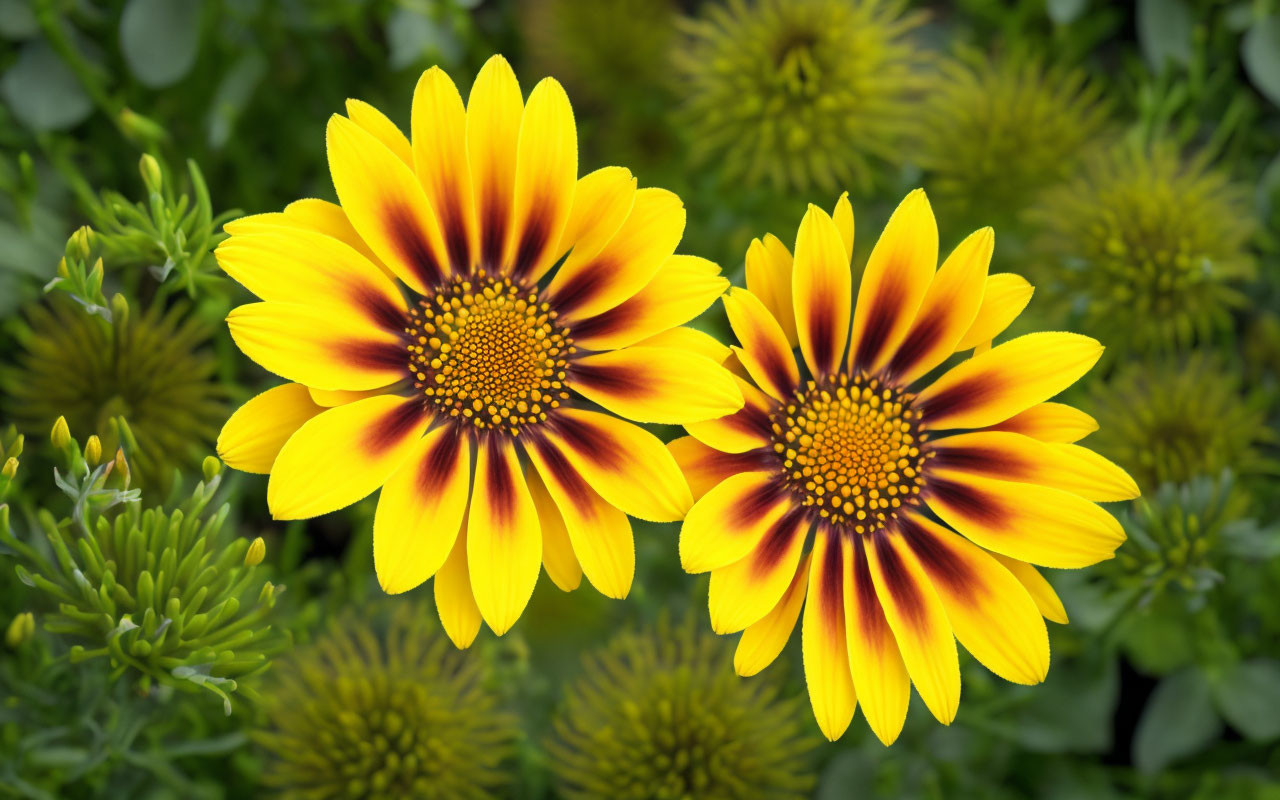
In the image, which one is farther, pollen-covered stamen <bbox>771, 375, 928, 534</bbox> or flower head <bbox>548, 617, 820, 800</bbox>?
flower head <bbox>548, 617, 820, 800</bbox>

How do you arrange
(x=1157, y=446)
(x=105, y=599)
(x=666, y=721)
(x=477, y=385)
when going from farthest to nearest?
(x=1157, y=446), (x=666, y=721), (x=477, y=385), (x=105, y=599)

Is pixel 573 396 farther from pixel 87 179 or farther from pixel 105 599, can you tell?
pixel 87 179

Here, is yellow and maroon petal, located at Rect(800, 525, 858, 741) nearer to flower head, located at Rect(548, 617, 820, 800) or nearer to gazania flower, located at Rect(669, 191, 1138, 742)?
gazania flower, located at Rect(669, 191, 1138, 742)

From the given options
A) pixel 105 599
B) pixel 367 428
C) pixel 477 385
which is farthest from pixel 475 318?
pixel 105 599

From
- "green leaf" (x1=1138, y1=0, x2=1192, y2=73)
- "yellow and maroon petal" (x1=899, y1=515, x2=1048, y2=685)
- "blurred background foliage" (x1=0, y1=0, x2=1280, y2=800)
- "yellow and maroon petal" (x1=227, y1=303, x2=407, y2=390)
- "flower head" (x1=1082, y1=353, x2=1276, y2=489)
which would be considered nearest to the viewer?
"yellow and maroon petal" (x1=227, y1=303, x2=407, y2=390)

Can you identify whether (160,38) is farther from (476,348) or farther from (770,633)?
(770,633)

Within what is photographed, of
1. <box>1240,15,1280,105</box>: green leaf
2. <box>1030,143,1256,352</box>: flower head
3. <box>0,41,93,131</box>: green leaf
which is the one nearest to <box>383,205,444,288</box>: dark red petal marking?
<box>0,41,93,131</box>: green leaf
